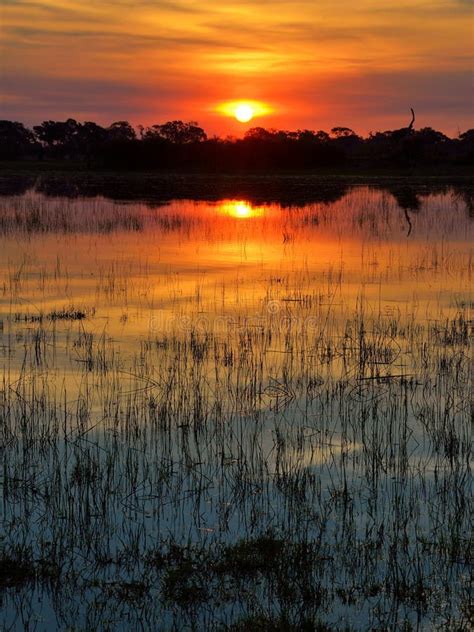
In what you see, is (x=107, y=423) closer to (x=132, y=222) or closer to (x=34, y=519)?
(x=34, y=519)

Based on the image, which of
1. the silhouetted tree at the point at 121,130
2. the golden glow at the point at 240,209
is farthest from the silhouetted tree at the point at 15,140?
the golden glow at the point at 240,209

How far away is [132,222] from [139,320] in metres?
16.1

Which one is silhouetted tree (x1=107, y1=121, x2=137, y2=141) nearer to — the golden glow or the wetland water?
the golden glow

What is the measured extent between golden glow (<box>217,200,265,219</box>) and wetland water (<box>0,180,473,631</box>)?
1564cm

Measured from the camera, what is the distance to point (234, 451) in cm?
779

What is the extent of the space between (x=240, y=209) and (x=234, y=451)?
2899cm

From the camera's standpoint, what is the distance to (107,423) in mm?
8414

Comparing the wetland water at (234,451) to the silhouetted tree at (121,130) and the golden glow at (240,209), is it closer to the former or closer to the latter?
the golden glow at (240,209)

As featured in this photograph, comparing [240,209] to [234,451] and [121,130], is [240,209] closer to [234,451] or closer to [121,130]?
[234,451]

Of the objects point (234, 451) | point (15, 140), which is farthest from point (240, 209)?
point (15, 140)

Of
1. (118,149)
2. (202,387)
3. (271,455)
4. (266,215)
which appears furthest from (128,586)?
(118,149)

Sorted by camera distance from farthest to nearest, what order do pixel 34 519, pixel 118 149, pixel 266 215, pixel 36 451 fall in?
1. pixel 118 149
2. pixel 266 215
3. pixel 36 451
4. pixel 34 519

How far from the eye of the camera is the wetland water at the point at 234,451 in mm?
5426

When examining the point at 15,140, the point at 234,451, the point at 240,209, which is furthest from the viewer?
the point at 15,140
